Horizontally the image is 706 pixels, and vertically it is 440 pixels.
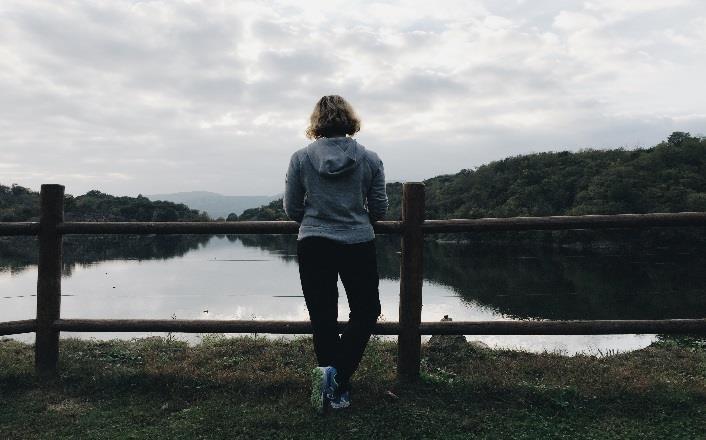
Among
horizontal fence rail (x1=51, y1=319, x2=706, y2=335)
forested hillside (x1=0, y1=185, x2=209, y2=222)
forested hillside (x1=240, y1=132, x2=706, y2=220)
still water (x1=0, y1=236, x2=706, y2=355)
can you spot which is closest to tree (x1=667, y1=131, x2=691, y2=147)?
forested hillside (x1=240, y1=132, x2=706, y2=220)

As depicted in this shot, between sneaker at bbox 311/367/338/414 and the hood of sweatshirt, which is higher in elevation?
the hood of sweatshirt

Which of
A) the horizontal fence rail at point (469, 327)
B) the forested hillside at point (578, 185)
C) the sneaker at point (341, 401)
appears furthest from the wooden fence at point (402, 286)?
the forested hillside at point (578, 185)

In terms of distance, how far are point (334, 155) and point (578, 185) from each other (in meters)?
92.2

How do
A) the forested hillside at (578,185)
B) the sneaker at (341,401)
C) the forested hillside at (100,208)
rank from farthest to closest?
the forested hillside at (578,185), the forested hillside at (100,208), the sneaker at (341,401)

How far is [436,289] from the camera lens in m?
33.3

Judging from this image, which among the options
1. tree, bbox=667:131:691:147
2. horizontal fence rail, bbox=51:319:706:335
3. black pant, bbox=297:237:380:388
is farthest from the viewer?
tree, bbox=667:131:691:147

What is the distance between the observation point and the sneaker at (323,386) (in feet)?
10.9

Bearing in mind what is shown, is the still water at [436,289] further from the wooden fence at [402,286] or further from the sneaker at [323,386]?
the sneaker at [323,386]

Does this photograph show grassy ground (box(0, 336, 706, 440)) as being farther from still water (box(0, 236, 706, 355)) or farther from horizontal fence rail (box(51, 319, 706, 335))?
still water (box(0, 236, 706, 355))

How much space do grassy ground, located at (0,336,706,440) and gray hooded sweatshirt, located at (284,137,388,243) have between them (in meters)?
1.29

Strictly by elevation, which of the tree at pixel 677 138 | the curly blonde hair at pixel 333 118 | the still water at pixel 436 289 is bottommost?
the still water at pixel 436 289

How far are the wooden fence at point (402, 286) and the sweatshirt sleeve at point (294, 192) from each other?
0.48 meters

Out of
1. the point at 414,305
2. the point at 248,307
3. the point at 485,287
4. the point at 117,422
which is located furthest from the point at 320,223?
the point at 485,287

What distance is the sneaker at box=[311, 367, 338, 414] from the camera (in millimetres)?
3312
